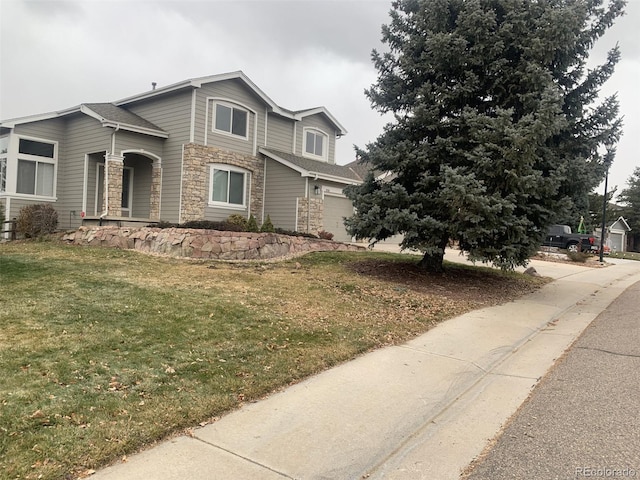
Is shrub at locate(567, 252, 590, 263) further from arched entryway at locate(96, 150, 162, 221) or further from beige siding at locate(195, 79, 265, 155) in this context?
arched entryway at locate(96, 150, 162, 221)

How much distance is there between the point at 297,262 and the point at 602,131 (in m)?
8.17

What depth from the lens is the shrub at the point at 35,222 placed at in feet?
49.1

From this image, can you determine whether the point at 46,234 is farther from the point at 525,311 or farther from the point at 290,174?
the point at 525,311

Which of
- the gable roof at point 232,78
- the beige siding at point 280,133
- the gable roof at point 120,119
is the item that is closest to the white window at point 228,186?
the beige siding at point 280,133

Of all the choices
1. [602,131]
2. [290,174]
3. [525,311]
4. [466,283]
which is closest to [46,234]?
[290,174]

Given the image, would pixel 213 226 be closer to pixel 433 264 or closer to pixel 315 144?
pixel 433 264

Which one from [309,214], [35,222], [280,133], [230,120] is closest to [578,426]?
[309,214]

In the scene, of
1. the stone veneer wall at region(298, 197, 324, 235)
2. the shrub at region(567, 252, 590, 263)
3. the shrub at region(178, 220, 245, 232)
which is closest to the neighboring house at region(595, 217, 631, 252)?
the shrub at region(567, 252, 590, 263)

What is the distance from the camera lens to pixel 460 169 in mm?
9930

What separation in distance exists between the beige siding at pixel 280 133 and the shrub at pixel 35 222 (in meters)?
8.53

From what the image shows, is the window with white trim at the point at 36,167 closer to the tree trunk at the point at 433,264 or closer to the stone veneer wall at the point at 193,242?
Result: the stone veneer wall at the point at 193,242

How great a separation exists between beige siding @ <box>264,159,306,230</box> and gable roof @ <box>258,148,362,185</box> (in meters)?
0.34

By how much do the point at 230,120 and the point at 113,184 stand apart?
16.0ft

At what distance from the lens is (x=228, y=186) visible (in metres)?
17.6
